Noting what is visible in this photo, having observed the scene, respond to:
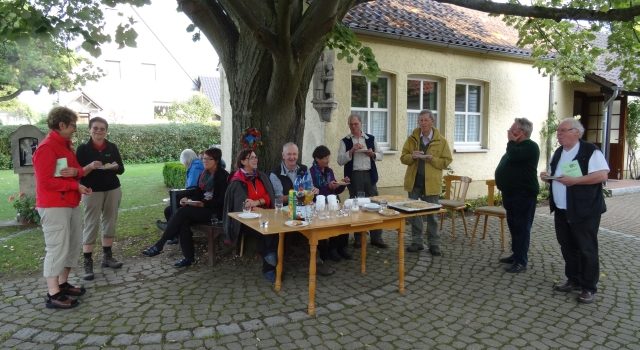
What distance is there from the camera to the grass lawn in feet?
18.7

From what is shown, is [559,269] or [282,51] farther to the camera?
[559,269]

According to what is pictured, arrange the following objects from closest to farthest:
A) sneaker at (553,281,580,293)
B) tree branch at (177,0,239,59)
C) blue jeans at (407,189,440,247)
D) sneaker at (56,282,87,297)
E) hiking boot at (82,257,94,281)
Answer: sneaker at (56,282,87,297) → sneaker at (553,281,580,293) → hiking boot at (82,257,94,281) → tree branch at (177,0,239,59) → blue jeans at (407,189,440,247)

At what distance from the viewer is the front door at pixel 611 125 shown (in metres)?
13.8

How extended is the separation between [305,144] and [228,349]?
5.81 metres

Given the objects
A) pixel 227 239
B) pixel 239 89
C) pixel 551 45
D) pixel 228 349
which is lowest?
pixel 228 349

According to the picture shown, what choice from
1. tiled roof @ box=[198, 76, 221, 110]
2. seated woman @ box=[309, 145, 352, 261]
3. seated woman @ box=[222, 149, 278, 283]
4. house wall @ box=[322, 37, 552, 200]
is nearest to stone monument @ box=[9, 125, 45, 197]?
seated woman @ box=[222, 149, 278, 283]

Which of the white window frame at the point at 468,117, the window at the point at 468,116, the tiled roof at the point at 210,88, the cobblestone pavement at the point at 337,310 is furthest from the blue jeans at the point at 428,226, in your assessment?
the tiled roof at the point at 210,88

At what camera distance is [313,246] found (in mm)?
4047

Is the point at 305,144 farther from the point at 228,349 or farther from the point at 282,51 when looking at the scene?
the point at 228,349

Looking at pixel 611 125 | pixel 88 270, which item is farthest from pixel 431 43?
pixel 611 125

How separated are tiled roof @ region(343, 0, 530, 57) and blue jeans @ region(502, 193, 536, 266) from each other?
4.65 metres

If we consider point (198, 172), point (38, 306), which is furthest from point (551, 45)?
point (38, 306)

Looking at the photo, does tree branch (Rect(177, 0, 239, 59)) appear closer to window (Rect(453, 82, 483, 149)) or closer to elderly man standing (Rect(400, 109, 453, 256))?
elderly man standing (Rect(400, 109, 453, 256))

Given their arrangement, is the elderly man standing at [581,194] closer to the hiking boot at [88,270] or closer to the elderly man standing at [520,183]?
the elderly man standing at [520,183]
